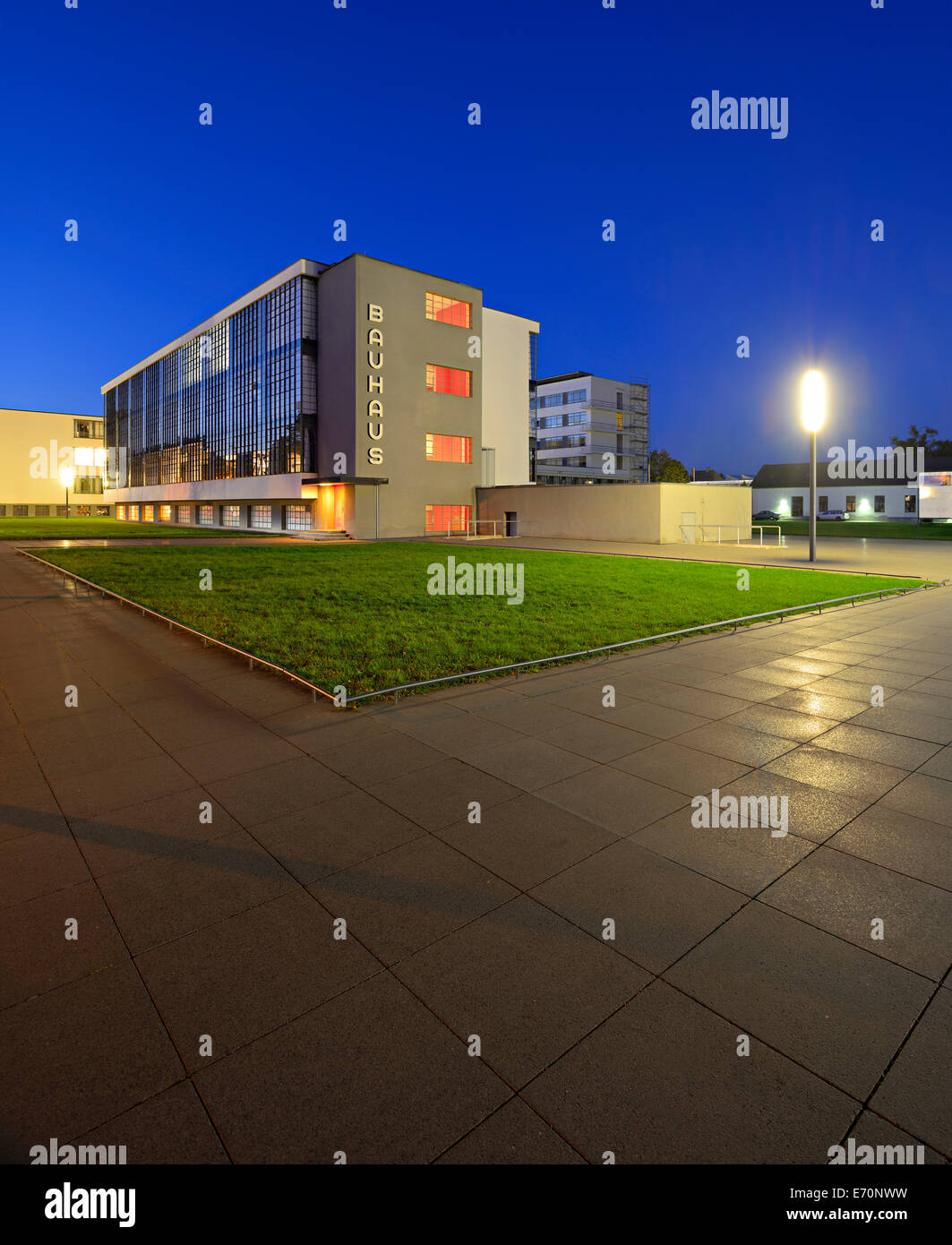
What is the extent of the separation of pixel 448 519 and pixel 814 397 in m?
29.2

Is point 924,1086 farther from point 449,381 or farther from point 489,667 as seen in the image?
point 449,381

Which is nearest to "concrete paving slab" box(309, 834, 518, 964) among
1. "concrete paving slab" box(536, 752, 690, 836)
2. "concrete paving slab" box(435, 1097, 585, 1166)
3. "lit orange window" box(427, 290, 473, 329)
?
"concrete paving slab" box(435, 1097, 585, 1166)

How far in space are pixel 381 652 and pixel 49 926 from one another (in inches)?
250

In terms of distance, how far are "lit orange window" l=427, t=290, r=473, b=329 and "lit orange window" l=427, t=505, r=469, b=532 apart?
42.8 feet

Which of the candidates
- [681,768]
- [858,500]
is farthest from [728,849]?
[858,500]

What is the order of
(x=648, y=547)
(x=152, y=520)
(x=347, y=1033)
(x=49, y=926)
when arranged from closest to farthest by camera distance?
(x=347, y=1033), (x=49, y=926), (x=648, y=547), (x=152, y=520)

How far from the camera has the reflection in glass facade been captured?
166 feet

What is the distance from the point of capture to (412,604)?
14688 millimetres

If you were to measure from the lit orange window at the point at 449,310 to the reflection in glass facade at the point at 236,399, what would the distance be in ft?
28.0

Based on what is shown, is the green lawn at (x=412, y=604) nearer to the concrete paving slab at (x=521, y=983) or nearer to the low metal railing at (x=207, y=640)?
the low metal railing at (x=207, y=640)

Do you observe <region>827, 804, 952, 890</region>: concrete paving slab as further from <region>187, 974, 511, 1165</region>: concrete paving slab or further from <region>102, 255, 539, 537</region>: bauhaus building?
<region>102, 255, 539, 537</region>: bauhaus building

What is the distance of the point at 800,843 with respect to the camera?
461 cm
